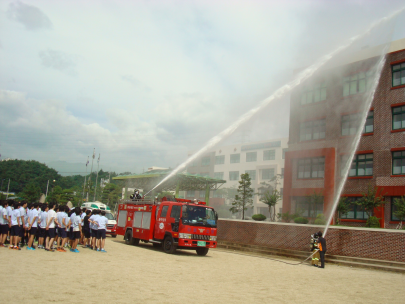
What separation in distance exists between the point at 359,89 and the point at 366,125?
133 inches

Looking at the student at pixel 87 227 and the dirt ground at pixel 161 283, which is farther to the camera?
the student at pixel 87 227

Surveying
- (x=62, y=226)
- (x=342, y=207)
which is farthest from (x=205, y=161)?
(x=62, y=226)

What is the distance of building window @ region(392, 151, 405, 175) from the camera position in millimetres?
27172

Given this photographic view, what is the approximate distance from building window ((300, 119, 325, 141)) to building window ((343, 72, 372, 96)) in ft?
12.1

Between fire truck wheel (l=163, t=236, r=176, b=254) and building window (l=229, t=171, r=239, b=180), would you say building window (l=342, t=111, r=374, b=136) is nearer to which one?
fire truck wheel (l=163, t=236, r=176, b=254)

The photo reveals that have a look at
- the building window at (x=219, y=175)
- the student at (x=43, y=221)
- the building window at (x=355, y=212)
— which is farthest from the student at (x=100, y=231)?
the building window at (x=219, y=175)

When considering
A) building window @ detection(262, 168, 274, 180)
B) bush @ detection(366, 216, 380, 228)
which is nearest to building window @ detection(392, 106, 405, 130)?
bush @ detection(366, 216, 380, 228)

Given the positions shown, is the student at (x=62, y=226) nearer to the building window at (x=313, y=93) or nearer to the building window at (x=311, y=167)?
the building window at (x=311, y=167)

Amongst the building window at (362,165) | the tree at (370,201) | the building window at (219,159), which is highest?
the building window at (219,159)

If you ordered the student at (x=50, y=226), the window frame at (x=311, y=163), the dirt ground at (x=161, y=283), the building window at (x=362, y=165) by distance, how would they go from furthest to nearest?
the window frame at (x=311, y=163)
the building window at (x=362, y=165)
the student at (x=50, y=226)
the dirt ground at (x=161, y=283)

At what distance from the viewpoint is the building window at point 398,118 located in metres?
27.7

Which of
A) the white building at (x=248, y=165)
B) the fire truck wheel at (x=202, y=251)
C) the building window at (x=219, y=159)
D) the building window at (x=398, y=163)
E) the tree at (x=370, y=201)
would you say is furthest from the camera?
the building window at (x=219, y=159)

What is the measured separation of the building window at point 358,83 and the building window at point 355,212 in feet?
31.5

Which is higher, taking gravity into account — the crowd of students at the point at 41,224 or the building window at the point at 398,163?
the building window at the point at 398,163
